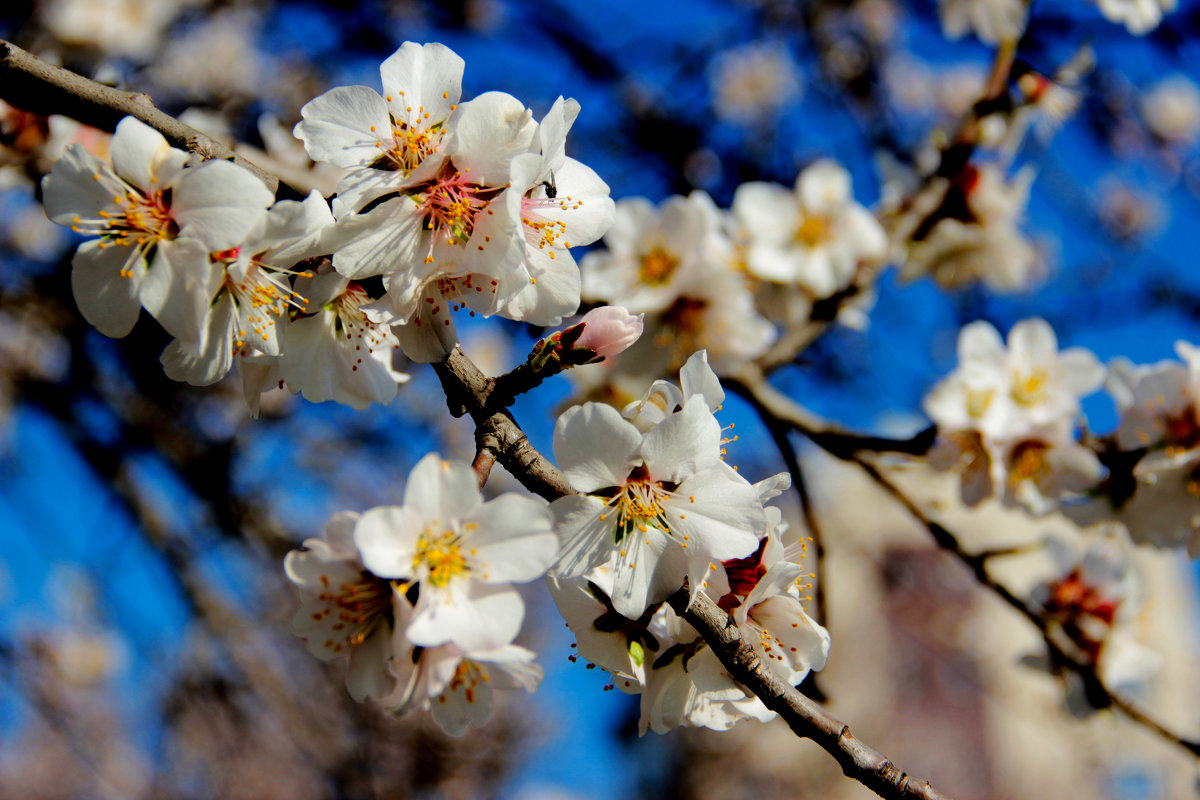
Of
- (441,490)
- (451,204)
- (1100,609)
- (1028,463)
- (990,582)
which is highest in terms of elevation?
(451,204)

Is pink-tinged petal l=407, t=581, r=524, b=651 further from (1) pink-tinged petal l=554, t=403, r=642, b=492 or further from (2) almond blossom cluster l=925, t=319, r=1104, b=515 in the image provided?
(2) almond blossom cluster l=925, t=319, r=1104, b=515

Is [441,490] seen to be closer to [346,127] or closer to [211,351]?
[211,351]

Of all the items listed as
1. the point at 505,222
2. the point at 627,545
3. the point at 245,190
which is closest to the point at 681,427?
the point at 627,545

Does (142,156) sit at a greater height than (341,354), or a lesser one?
greater

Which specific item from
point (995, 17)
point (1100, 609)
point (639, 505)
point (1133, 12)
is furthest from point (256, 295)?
point (1133, 12)

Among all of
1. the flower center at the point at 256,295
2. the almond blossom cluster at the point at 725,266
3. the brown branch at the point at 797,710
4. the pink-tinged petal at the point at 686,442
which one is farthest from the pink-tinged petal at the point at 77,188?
the almond blossom cluster at the point at 725,266

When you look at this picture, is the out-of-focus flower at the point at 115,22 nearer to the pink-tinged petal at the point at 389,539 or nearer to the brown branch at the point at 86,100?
the brown branch at the point at 86,100
